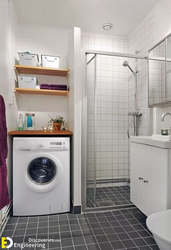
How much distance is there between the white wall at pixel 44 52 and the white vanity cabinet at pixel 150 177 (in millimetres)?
1390

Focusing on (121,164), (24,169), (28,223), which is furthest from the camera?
(121,164)

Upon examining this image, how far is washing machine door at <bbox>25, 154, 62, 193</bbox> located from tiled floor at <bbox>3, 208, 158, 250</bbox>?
34 centimetres

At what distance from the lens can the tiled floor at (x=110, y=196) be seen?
212 centimetres

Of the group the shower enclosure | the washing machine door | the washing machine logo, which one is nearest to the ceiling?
the shower enclosure

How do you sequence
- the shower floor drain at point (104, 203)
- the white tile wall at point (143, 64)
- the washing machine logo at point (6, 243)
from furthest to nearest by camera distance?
the white tile wall at point (143, 64) < the shower floor drain at point (104, 203) < the washing machine logo at point (6, 243)

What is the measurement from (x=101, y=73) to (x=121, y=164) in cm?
154

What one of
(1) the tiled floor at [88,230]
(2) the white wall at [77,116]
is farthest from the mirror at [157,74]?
(1) the tiled floor at [88,230]

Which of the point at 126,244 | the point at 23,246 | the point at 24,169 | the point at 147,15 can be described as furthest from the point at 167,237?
the point at 147,15

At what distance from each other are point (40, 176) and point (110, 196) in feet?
3.54

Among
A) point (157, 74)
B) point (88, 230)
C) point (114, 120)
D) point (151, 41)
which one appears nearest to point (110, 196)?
point (88, 230)

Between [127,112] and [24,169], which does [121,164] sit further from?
[24,169]

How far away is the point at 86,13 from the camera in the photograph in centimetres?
237

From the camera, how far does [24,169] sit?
1.89m

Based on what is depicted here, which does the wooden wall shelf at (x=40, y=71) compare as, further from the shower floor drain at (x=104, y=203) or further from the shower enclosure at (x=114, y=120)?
the shower floor drain at (x=104, y=203)
